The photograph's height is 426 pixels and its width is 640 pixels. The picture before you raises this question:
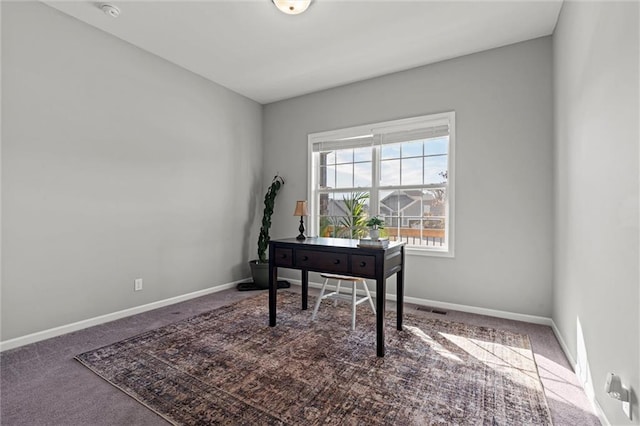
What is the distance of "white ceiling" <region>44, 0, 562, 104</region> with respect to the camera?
8.61ft

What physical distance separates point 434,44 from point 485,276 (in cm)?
245

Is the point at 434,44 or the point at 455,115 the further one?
the point at 455,115

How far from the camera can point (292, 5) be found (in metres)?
2.46

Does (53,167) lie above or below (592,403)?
above

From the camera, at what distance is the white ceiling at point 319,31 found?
8.61ft

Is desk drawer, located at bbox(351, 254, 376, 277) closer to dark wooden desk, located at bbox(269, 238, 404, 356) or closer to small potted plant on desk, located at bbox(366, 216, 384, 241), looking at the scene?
dark wooden desk, located at bbox(269, 238, 404, 356)

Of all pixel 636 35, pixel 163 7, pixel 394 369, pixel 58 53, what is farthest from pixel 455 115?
pixel 58 53

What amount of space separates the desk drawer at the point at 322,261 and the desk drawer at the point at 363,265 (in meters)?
0.06

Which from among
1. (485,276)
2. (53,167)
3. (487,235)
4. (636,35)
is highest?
(636,35)

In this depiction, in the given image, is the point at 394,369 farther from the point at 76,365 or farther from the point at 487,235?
the point at 76,365

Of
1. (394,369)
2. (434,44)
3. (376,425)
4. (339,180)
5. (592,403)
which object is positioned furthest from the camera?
(339,180)

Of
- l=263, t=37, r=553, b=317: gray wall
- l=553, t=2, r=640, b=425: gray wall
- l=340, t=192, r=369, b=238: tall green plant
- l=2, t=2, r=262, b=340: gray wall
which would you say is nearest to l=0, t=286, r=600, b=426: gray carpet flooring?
l=553, t=2, r=640, b=425: gray wall

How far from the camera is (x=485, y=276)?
3277mm

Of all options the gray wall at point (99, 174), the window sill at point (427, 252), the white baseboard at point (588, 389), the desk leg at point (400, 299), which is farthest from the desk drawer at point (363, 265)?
the gray wall at point (99, 174)
